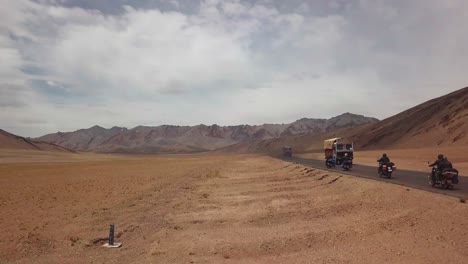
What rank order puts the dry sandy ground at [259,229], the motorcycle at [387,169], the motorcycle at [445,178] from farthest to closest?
the motorcycle at [387,169] → the motorcycle at [445,178] → the dry sandy ground at [259,229]

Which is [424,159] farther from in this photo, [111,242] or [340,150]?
[111,242]

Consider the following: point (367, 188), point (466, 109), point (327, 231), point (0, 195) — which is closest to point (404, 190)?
point (367, 188)

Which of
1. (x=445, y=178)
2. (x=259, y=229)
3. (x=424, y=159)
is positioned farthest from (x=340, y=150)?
(x=259, y=229)

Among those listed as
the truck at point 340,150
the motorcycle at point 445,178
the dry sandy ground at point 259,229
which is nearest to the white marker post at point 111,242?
the dry sandy ground at point 259,229

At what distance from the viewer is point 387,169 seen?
27984 mm

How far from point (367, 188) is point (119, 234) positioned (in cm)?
1102

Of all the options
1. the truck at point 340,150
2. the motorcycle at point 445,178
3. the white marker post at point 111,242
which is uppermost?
the truck at point 340,150

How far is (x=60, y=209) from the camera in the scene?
2336cm

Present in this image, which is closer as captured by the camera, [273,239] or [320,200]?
[273,239]

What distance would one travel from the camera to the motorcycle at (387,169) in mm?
27859

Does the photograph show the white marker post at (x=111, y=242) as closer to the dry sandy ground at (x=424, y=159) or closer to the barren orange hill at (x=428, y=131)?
the dry sandy ground at (x=424, y=159)

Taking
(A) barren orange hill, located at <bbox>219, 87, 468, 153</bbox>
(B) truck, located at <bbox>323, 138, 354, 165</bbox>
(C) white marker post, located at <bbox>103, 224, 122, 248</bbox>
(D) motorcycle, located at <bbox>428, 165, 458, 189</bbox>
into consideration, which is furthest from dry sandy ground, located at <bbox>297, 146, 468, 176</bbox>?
(C) white marker post, located at <bbox>103, 224, 122, 248</bbox>

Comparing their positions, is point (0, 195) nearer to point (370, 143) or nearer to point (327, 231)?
point (327, 231)

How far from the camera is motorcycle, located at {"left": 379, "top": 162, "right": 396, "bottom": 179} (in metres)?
27.9
